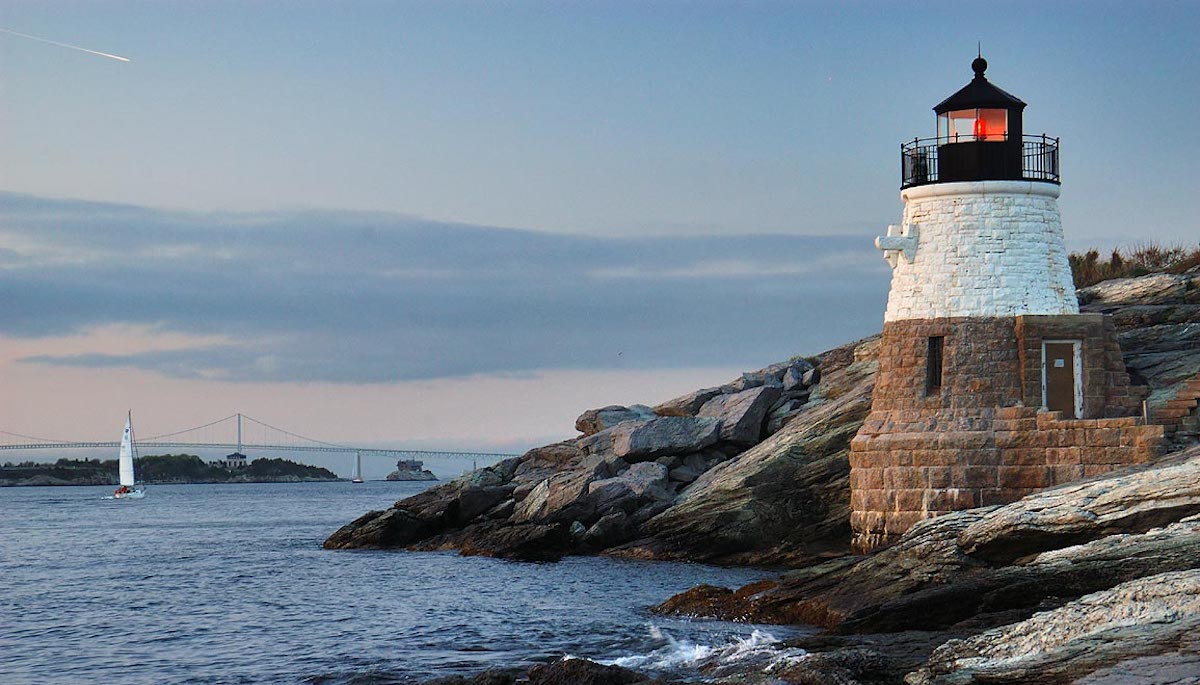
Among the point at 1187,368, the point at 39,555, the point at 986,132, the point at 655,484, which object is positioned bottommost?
the point at 39,555

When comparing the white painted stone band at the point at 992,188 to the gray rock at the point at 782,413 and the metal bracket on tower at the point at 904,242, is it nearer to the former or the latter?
the metal bracket on tower at the point at 904,242

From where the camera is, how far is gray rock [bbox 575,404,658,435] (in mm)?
39906

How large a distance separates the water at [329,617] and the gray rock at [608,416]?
266 inches

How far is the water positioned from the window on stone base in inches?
203

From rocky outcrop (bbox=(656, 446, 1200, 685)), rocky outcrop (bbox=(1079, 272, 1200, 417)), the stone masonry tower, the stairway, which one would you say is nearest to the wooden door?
the stone masonry tower

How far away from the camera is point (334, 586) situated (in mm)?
30453

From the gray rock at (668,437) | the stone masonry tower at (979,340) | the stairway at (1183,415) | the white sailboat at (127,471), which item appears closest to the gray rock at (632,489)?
the gray rock at (668,437)

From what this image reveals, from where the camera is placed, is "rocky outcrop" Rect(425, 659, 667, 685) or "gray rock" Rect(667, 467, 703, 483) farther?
"gray rock" Rect(667, 467, 703, 483)

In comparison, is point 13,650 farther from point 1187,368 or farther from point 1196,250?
point 1196,250

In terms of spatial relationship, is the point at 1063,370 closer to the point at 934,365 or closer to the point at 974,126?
the point at 934,365

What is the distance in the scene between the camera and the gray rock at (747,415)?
33531mm

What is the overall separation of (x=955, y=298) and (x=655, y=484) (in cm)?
922

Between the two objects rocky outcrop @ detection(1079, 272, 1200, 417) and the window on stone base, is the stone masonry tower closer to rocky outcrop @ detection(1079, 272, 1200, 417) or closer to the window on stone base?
the window on stone base

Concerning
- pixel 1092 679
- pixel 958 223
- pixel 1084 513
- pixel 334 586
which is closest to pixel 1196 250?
pixel 958 223
